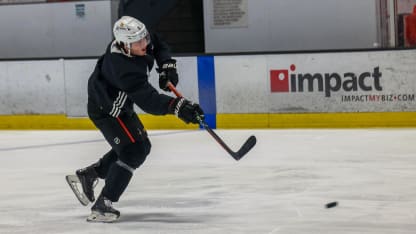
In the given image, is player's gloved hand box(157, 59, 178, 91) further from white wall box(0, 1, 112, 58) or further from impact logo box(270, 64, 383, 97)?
white wall box(0, 1, 112, 58)

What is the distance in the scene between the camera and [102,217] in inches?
231

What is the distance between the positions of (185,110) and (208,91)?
21.3ft

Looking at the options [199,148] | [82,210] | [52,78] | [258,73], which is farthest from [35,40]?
[82,210]

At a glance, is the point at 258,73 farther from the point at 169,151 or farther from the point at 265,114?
the point at 169,151

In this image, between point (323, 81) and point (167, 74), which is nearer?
point (167, 74)

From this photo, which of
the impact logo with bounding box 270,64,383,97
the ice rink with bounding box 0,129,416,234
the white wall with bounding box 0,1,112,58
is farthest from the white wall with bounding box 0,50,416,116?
the white wall with bounding box 0,1,112,58

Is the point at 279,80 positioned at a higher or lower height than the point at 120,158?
lower

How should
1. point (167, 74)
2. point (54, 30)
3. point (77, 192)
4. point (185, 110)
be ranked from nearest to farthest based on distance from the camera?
point (185, 110) → point (167, 74) → point (77, 192) → point (54, 30)

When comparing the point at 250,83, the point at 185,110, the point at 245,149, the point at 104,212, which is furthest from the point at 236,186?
the point at 250,83

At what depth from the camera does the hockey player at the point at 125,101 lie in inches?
217

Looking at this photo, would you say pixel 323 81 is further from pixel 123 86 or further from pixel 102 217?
pixel 123 86

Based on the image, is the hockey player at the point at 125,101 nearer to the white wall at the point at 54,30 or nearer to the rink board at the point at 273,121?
the rink board at the point at 273,121

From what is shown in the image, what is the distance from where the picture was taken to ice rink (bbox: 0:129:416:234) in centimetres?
570

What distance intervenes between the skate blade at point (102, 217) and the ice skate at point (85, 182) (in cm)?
34
